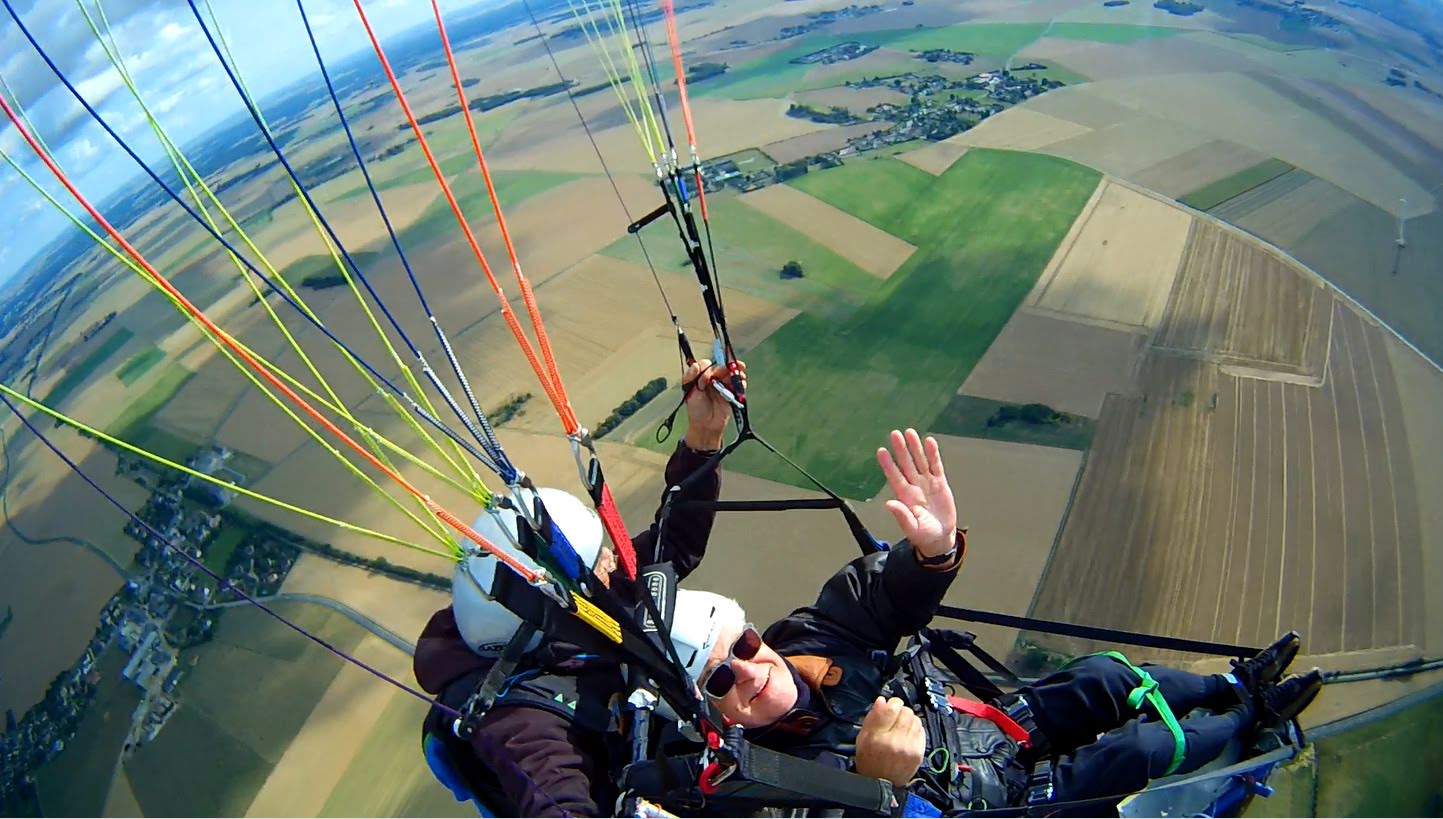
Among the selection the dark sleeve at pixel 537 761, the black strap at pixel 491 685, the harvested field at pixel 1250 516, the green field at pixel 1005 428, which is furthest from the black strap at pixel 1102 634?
the green field at pixel 1005 428

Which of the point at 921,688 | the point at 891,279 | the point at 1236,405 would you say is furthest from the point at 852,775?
the point at 891,279

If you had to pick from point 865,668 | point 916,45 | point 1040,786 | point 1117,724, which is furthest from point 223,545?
point 916,45

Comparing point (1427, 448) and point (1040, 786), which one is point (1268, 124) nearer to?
point (1427, 448)

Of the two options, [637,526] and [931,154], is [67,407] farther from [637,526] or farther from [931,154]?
[931,154]

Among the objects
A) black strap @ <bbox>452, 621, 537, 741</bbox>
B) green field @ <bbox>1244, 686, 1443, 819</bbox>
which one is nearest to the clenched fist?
black strap @ <bbox>452, 621, 537, 741</bbox>

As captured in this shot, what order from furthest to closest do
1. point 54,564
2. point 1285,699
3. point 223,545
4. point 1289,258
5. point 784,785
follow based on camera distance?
1. point 1289,258
2. point 54,564
3. point 223,545
4. point 1285,699
5. point 784,785

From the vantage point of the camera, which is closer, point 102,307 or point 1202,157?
point 1202,157
